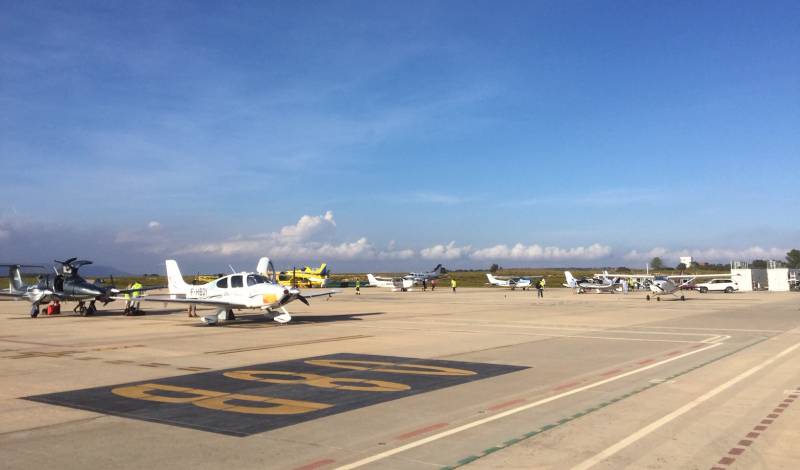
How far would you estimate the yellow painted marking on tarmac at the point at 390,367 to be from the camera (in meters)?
12.7

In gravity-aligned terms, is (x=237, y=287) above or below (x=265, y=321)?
above

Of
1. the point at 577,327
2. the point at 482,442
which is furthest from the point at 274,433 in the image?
the point at 577,327

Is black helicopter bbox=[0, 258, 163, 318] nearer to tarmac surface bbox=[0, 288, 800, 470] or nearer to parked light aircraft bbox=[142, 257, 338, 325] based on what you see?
parked light aircraft bbox=[142, 257, 338, 325]

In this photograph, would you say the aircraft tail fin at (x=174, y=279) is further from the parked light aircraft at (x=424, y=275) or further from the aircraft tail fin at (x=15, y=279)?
the parked light aircraft at (x=424, y=275)

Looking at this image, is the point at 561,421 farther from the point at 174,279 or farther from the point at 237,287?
the point at 174,279

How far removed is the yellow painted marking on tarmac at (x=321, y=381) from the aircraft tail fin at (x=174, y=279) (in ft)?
56.1

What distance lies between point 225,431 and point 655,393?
7249 mm

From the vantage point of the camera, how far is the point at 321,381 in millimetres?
11586

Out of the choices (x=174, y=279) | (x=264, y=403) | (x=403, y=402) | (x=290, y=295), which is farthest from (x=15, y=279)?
(x=403, y=402)

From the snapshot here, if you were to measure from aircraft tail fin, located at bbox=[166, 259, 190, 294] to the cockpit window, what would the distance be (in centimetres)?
485

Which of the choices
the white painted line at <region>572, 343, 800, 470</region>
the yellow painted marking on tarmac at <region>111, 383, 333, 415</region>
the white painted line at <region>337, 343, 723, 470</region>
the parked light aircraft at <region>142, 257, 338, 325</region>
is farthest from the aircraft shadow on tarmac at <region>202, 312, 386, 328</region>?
the white painted line at <region>572, 343, 800, 470</region>

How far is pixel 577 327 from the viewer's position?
77.5 feet

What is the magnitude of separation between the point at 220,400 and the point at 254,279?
52.0ft

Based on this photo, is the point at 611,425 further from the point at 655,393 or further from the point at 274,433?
the point at 274,433
